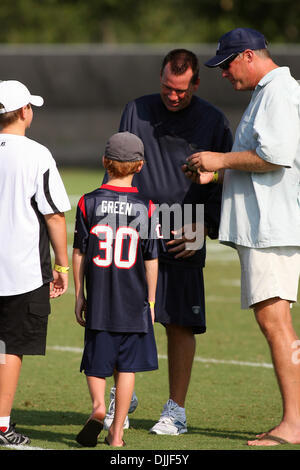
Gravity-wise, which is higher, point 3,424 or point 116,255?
Answer: point 116,255

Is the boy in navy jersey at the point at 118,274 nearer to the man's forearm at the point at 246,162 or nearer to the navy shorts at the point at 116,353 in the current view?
the navy shorts at the point at 116,353

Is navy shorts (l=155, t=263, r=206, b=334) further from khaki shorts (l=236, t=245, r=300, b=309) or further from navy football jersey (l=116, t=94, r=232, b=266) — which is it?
khaki shorts (l=236, t=245, r=300, b=309)

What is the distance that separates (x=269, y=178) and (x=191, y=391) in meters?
2.64

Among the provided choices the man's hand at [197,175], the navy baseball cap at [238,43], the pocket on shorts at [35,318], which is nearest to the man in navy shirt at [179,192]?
the man's hand at [197,175]

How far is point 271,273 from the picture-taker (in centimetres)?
530

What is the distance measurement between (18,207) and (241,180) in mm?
1328

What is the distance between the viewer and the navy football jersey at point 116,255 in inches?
204

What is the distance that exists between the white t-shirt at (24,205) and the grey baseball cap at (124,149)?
0.34 meters

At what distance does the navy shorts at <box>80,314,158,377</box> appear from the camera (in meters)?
5.19

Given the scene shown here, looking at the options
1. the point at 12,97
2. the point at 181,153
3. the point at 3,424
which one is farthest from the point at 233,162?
the point at 3,424

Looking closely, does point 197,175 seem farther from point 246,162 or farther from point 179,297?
point 179,297

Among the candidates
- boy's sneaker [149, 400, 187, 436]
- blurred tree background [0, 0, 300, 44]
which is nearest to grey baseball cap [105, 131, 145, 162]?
boy's sneaker [149, 400, 187, 436]

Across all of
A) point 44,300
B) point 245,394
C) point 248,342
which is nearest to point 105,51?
point 248,342
